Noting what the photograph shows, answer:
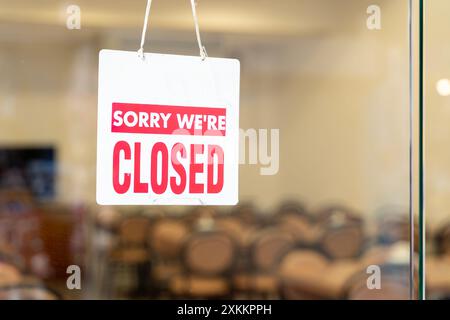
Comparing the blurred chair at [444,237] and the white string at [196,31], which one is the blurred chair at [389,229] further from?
the white string at [196,31]

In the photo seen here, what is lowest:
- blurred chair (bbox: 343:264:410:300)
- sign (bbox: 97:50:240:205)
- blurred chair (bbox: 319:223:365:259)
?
blurred chair (bbox: 319:223:365:259)

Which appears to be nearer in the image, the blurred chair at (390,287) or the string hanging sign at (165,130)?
Answer: the string hanging sign at (165,130)

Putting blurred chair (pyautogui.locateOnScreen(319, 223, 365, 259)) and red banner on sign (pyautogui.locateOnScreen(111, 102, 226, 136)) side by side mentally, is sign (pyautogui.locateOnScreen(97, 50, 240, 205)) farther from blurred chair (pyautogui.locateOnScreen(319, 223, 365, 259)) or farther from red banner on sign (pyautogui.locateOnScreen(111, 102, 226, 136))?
blurred chair (pyautogui.locateOnScreen(319, 223, 365, 259))

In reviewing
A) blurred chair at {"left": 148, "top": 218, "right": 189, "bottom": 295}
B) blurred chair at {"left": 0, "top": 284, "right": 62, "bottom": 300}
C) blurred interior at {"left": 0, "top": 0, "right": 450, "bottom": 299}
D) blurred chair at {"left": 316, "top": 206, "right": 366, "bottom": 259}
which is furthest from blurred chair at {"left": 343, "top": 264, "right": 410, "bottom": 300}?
blurred chair at {"left": 148, "top": 218, "right": 189, "bottom": 295}

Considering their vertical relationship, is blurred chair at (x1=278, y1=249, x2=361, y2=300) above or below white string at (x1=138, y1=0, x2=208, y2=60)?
below

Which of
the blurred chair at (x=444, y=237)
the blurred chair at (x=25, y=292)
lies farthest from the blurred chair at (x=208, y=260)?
the blurred chair at (x=25, y=292)

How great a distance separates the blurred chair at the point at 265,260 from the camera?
4.81 metres

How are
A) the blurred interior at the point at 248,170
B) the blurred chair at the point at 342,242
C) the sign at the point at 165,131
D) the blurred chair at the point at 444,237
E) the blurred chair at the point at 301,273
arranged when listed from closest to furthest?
the sign at the point at 165,131 → the blurred interior at the point at 248,170 → the blurred chair at the point at 444,237 → the blurred chair at the point at 301,273 → the blurred chair at the point at 342,242

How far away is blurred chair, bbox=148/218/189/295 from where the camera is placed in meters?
5.38

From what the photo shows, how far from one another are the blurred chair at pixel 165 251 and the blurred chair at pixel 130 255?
0.30 ft

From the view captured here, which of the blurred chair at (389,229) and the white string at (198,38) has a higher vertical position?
the white string at (198,38)

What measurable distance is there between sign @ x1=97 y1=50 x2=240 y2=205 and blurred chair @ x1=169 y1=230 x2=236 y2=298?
3.47 meters

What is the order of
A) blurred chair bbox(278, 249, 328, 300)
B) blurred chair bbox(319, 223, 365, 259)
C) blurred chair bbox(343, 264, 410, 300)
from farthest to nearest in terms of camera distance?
1. blurred chair bbox(319, 223, 365, 259)
2. blurred chair bbox(278, 249, 328, 300)
3. blurred chair bbox(343, 264, 410, 300)
